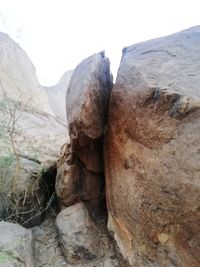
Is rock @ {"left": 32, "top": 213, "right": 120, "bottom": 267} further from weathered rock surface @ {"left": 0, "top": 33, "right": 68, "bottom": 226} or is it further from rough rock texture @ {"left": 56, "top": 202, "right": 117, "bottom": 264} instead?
weathered rock surface @ {"left": 0, "top": 33, "right": 68, "bottom": 226}

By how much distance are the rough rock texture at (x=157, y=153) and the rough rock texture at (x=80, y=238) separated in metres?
0.32

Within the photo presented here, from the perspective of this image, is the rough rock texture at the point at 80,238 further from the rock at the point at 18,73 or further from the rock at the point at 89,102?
Result: the rock at the point at 18,73

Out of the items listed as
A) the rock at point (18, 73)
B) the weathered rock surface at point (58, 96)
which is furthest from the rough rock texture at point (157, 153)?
the weathered rock surface at point (58, 96)

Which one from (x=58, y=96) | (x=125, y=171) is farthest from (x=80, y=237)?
(x=58, y=96)

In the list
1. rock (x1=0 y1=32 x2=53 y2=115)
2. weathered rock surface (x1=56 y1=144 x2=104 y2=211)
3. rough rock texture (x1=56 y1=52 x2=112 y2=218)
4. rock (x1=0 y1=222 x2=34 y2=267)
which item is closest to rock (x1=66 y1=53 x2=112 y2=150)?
rough rock texture (x1=56 y1=52 x2=112 y2=218)

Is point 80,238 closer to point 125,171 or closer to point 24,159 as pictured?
point 125,171

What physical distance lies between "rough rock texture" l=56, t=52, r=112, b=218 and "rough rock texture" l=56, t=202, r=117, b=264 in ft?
0.85

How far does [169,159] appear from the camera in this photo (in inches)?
113

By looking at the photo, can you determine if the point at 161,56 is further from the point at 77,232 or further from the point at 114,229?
the point at 77,232

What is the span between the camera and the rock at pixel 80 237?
3.85 meters

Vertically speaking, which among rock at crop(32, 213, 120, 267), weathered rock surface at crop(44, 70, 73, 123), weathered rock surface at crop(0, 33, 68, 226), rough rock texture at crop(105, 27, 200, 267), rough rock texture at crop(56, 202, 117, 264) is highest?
rough rock texture at crop(105, 27, 200, 267)

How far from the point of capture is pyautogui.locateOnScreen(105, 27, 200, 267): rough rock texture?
2.75m

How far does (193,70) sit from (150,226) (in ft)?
5.03

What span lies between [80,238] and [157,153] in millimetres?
1570
